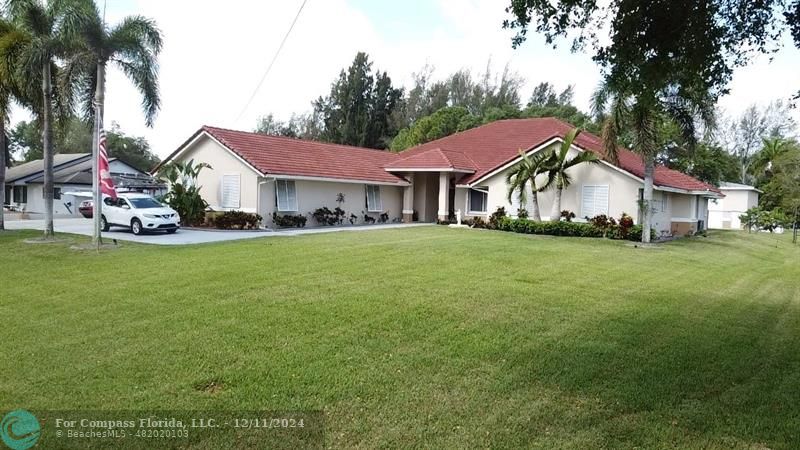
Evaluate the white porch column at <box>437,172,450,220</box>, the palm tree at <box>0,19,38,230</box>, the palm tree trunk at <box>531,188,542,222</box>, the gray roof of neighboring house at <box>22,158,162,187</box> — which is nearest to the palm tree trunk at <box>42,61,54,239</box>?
the palm tree at <box>0,19,38,230</box>

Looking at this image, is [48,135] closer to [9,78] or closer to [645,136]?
[9,78]

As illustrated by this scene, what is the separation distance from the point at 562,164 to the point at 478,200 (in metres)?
6.34

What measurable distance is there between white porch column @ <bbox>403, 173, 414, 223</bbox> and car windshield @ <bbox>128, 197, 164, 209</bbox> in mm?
14440

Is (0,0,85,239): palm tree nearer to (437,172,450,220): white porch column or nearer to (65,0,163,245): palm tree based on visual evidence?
(65,0,163,245): palm tree

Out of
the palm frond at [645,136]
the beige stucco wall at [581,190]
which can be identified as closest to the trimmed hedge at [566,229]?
the beige stucco wall at [581,190]

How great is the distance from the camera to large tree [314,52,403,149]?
5678 cm

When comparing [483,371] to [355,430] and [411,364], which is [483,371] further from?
[355,430]

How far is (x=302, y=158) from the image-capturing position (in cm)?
2752

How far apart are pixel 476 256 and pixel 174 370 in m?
10.3

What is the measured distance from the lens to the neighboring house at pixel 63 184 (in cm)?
3784

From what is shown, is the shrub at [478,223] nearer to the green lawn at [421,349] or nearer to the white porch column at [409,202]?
the white porch column at [409,202]

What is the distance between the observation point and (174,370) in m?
5.55

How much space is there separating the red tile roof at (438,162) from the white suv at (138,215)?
1353 cm

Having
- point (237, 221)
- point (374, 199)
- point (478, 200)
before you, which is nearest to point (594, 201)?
point (478, 200)
